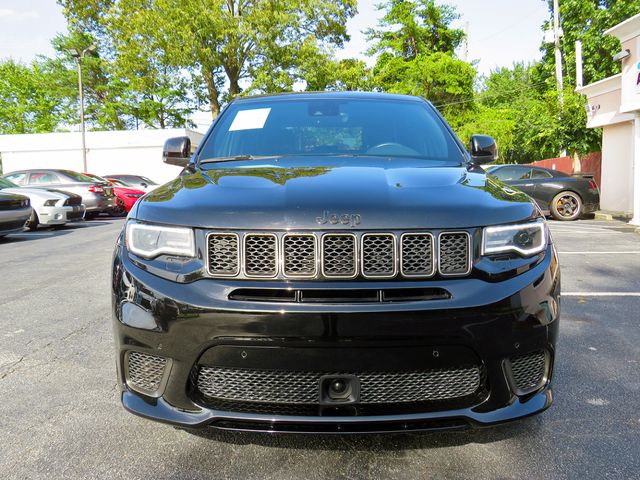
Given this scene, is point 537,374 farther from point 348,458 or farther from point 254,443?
point 254,443

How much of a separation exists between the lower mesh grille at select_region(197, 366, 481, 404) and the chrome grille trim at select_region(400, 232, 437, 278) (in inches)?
13.7

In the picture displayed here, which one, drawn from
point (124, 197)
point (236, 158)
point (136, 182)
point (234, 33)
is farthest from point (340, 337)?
point (234, 33)

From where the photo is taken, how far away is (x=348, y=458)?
2201 mm

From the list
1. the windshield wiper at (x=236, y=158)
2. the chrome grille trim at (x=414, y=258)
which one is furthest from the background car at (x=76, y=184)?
the chrome grille trim at (x=414, y=258)

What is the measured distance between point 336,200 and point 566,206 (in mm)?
13413

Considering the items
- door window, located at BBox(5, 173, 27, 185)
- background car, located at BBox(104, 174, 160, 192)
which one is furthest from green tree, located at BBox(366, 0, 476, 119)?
door window, located at BBox(5, 173, 27, 185)

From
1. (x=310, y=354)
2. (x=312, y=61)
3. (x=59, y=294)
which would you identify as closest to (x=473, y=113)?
(x=312, y=61)

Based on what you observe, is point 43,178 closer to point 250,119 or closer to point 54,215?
point 54,215

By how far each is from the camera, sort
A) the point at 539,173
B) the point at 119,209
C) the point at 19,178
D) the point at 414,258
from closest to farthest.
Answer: the point at 414,258
the point at 539,173
the point at 19,178
the point at 119,209

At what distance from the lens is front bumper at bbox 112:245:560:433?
74.7 inches

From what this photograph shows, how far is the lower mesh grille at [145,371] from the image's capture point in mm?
2041

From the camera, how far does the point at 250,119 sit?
11.2 feet

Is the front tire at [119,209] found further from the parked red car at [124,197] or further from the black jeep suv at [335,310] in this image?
the black jeep suv at [335,310]

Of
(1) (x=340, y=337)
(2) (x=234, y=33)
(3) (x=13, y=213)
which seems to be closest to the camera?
(1) (x=340, y=337)
